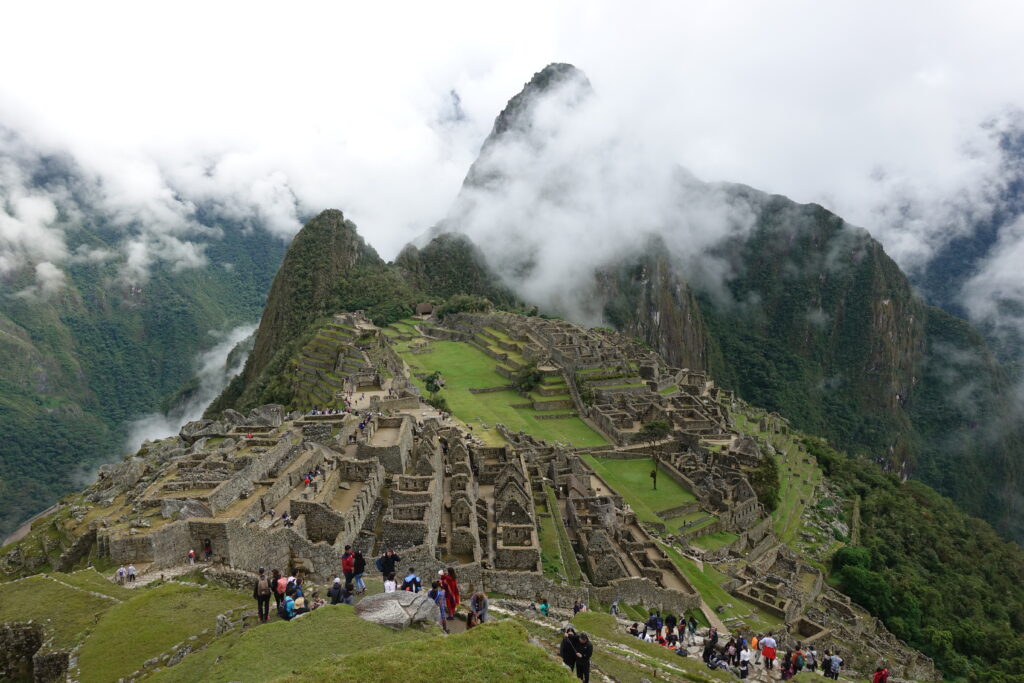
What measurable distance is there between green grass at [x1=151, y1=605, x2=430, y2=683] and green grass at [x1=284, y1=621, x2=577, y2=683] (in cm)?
77

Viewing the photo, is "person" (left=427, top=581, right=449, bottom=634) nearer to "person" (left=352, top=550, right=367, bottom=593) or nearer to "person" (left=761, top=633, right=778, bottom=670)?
"person" (left=352, top=550, right=367, bottom=593)

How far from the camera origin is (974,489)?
430 feet

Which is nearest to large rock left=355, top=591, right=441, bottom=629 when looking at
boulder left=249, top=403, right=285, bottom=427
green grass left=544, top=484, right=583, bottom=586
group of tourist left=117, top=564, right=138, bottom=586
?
group of tourist left=117, top=564, right=138, bottom=586

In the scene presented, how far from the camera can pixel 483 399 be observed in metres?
56.4

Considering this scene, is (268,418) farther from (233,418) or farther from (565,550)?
(565,550)

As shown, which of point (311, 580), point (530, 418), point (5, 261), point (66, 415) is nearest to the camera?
point (311, 580)

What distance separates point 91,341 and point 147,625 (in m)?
123

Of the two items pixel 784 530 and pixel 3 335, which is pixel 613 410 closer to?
pixel 784 530

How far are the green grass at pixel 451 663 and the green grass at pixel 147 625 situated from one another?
427cm

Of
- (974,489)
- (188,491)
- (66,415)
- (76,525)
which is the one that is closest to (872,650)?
(188,491)

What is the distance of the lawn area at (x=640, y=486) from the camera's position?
39.6 meters

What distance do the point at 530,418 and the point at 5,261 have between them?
377 ft

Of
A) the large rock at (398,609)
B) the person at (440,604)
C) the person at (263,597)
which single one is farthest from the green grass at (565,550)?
the person at (263,597)

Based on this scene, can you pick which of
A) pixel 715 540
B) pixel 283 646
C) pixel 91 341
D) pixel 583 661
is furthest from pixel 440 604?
pixel 91 341
